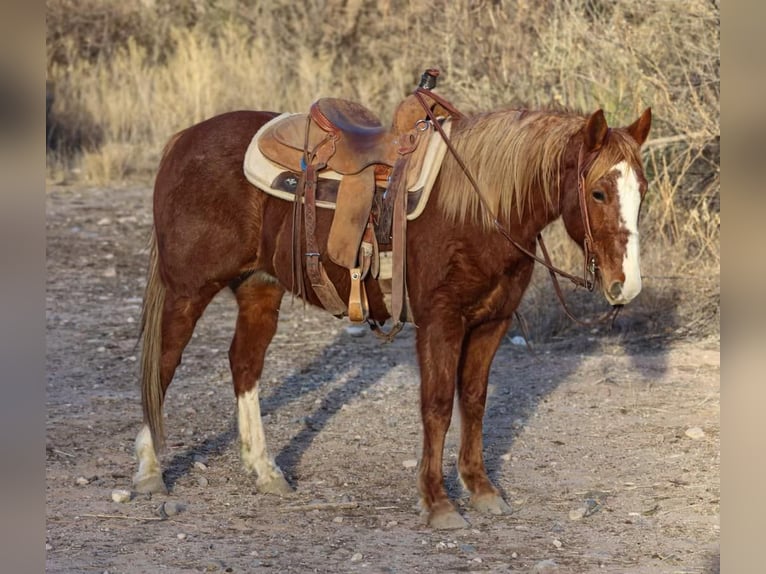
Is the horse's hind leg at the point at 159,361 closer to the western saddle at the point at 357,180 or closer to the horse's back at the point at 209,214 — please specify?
the horse's back at the point at 209,214

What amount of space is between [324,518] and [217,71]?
1005 cm

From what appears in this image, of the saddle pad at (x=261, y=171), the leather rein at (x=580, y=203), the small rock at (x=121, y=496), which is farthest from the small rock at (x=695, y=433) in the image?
the small rock at (x=121, y=496)

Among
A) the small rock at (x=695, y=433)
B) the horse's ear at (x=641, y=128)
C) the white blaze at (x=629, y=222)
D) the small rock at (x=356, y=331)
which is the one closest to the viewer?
the white blaze at (x=629, y=222)

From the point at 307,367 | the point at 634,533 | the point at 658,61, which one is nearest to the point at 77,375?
the point at 307,367

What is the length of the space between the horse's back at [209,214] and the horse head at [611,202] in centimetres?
170

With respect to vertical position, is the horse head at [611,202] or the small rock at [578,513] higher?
the horse head at [611,202]

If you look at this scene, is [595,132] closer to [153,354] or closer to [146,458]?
[153,354]

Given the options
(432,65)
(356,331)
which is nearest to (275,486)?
(356,331)

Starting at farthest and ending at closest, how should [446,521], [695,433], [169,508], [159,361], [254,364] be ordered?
[695,433] → [254,364] → [159,361] → [169,508] → [446,521]

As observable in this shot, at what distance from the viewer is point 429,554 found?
14.2ft

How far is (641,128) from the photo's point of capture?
14.3 ft

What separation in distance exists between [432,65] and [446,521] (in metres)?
8.14

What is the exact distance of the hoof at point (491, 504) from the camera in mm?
4840

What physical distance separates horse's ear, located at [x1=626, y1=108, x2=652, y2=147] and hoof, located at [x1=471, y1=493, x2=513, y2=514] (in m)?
1.73
